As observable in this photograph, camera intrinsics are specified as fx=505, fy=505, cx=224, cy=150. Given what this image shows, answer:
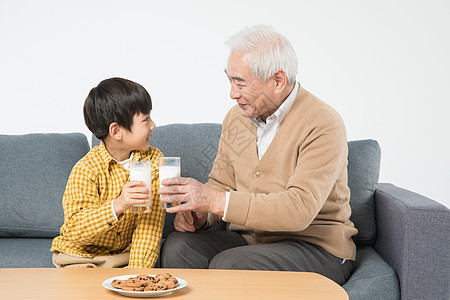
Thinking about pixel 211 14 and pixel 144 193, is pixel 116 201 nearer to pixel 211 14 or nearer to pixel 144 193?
pixel 144 193

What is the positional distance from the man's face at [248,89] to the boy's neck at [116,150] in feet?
1.67

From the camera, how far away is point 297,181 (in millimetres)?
1807

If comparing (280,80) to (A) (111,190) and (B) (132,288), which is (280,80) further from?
(B) (132,288)

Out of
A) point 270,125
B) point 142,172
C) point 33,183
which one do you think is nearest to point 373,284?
point 270,125

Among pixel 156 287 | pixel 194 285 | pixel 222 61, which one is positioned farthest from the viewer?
pixel 222 61

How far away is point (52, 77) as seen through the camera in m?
3.27

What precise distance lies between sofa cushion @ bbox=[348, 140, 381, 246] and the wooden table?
0.91 meters

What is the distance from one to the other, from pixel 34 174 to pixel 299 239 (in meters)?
1.42

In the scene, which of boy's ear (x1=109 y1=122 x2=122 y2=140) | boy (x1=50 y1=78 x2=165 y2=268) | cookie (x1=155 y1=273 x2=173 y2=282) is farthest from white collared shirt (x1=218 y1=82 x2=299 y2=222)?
cookie (x1=155 y1=273 x2=173 y2=282)

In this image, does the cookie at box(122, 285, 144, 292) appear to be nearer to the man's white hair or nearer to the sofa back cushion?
the man's white hair

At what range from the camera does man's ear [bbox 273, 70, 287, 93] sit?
1.95 meters

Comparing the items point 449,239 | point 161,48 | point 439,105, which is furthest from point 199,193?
point 439,105

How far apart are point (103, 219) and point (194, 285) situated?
602 millimetres

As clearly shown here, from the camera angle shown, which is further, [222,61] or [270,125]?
[222,61]
